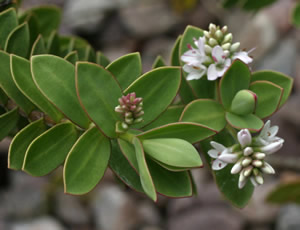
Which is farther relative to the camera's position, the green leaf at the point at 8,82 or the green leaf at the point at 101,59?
the green leaf at the point at 101,59

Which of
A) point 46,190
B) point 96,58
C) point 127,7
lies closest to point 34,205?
point 46,190

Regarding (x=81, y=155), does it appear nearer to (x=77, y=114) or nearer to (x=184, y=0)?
(x=77, y=114)

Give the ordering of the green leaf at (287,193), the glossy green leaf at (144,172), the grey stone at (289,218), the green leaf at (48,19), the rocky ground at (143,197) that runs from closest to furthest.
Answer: the glossy green leaf at (144,172) → the green leaf at (48,19) → the green leaf at (287,193) → the grey stone at (289,218) → the rocky ground at (143,197)

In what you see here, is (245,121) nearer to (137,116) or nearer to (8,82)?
(137,116)

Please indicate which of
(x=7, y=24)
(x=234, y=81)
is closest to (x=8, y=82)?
(x=7, y=24)

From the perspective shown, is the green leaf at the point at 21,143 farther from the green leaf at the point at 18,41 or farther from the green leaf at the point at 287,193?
the green leaf at the point at 287,193

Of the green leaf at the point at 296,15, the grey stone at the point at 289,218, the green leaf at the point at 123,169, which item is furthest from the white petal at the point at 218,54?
the grey stone at the point at 289,218
